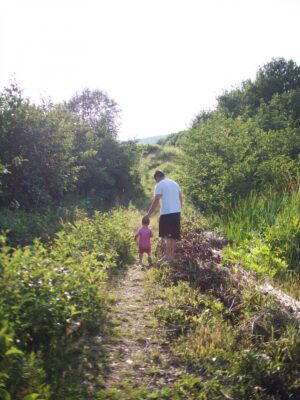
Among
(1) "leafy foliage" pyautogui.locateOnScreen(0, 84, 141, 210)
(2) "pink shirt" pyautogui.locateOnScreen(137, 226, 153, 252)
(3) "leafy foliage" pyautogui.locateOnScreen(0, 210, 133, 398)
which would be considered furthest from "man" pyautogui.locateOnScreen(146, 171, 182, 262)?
(1) "leafy foliage" pyautogui.locateOnScreen(0, 84, 141, 210)

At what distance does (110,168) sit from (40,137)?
6.47m

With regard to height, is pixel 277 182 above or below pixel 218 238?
above

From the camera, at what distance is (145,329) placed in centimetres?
465

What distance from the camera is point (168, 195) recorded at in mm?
7289

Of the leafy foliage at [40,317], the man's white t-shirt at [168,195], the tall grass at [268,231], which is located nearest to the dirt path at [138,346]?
the leafy foliage at [40,317]

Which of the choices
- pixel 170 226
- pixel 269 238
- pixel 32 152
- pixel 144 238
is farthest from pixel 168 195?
pixel 32 152

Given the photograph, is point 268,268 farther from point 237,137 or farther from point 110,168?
point 110,168

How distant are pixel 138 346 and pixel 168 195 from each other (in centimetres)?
354

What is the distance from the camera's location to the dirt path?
3635mm

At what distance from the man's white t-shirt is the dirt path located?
1847 millimetres

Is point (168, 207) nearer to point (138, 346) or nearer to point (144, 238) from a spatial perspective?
point (144, 238)

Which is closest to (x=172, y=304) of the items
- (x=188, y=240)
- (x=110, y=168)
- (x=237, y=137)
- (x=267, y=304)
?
(x=267, y=304)

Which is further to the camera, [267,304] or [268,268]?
[268,268]

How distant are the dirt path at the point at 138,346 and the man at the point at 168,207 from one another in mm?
1612
